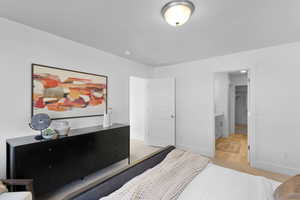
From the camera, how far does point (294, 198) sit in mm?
899

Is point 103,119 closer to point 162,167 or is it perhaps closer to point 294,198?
point 162,167

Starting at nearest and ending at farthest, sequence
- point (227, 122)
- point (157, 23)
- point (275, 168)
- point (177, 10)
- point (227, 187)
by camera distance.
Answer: point (227, 187) < point (177, 10) < point (157, 23) < point (275, 168) < point (227, 122)

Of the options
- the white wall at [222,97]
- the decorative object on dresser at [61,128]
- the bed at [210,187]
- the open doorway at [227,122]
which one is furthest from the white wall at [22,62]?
the white wall at [222,97]

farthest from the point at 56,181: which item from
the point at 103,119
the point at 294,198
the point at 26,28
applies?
the point at 294,198

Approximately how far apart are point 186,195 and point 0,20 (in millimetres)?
2941

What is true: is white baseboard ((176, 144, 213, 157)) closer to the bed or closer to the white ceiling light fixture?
the bed

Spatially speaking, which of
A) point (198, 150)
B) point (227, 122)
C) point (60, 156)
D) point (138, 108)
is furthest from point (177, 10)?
point (227, 122)

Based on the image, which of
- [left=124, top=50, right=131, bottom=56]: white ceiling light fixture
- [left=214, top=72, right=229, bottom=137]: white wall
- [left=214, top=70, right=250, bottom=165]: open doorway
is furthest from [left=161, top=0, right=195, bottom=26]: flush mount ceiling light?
[left=214, top=72, right=229, bottom=137]: white wall

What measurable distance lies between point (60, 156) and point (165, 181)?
1.54 m

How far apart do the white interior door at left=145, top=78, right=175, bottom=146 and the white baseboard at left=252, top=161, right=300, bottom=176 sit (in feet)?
6.05

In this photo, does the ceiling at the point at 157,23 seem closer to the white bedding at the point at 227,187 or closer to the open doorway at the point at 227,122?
the open doorway at the point at 227,122

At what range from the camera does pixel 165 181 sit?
1.22 meters

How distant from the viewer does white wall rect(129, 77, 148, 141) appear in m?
4.67

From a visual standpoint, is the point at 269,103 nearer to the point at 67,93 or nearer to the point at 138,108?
the point at 138,108
